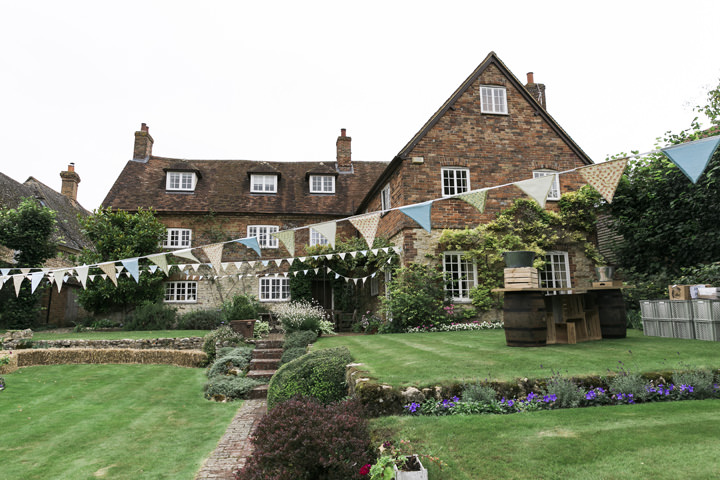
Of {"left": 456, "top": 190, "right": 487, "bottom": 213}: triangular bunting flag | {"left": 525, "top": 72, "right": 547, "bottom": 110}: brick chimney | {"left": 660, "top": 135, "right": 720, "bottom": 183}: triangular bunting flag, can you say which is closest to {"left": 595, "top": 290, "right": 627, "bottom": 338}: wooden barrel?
{"left": 456, "top": 190, "right": 487, "bottom": 213}: triangular bunting flag

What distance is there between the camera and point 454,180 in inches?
520

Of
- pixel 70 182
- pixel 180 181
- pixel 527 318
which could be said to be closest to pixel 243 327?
pixel 527 318

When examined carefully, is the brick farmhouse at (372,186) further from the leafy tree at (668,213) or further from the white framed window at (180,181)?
the leafy tree at (668,213)

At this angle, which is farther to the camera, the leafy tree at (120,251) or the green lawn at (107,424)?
the leafy tree at (120,251)

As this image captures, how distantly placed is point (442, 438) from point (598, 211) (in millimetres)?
12854

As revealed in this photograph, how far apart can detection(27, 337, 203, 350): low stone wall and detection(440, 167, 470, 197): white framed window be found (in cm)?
951

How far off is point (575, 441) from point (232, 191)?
19864 mm

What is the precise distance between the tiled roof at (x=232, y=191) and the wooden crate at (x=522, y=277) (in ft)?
44.7

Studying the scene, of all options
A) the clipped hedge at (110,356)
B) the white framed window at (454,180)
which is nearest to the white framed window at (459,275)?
the white framed window at (454,180)

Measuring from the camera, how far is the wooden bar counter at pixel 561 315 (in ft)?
21.9

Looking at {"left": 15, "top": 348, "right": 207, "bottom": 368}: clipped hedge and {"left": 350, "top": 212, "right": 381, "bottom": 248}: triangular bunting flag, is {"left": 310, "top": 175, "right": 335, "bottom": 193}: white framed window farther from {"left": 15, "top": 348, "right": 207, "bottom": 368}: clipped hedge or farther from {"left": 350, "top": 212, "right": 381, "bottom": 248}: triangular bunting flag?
{"left": 350, "top": 212, "right": 381, "bottom": 248}: triangular bunting flag

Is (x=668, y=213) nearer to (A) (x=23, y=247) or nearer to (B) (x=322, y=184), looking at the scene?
(B) (x=322, y=184)

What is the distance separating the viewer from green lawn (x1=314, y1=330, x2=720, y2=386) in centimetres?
462

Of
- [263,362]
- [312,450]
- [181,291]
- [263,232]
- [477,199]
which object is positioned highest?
[263,232]
